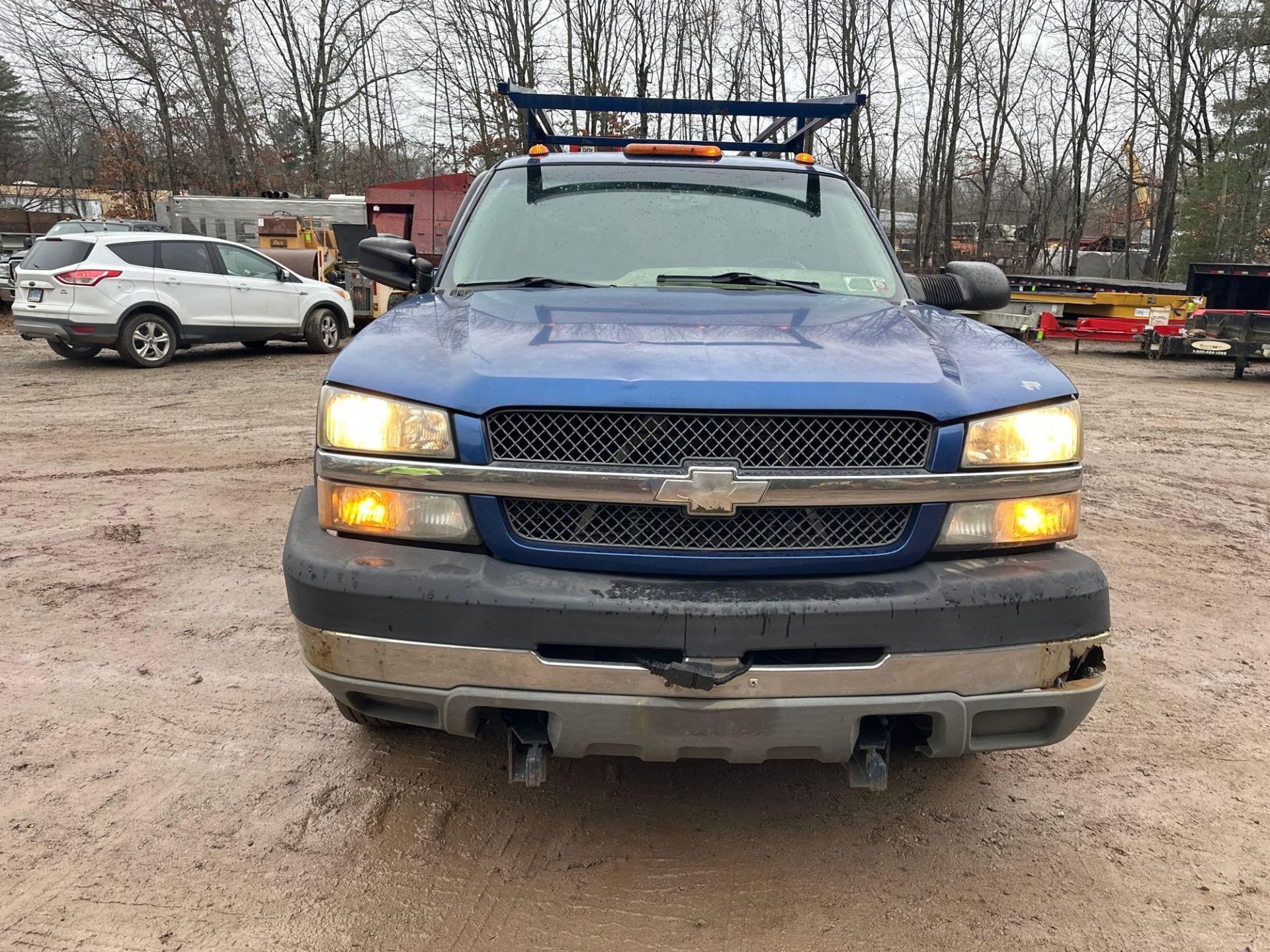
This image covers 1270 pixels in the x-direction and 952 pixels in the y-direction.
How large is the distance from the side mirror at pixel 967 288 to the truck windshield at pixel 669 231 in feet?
1.06

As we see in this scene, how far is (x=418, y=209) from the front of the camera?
23.5 metres

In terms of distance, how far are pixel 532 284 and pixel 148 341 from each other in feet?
35.4

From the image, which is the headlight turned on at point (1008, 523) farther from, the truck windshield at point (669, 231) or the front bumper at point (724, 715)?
the truck windshield at point (669, 231)

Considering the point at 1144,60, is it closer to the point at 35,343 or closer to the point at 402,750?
the point at 35,343

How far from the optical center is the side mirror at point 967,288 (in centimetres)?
367

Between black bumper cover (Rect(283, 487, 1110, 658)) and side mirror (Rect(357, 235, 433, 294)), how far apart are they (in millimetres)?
1918

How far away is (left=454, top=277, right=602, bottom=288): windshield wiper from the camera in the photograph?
3164 mm

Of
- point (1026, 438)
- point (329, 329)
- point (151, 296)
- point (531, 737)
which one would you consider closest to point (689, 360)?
point (1026, 438)

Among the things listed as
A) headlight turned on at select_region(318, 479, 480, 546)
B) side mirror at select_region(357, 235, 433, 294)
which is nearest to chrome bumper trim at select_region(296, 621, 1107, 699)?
headlight turned on at select_region(318, 479, 480, 546)

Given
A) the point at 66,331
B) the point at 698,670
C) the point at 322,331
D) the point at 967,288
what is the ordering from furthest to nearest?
the point at 322,331, the point at 66,331, the point at 967,288, the point at 698,670

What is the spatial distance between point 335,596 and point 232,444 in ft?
20.7

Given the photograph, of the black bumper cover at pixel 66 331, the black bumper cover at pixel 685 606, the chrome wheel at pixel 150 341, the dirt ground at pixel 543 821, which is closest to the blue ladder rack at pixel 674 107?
the black bumper cover at pixel 685 606

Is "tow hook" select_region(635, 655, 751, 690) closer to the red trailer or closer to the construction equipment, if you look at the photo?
the construction equipment

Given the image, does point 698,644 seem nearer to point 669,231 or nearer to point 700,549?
point 700,549
